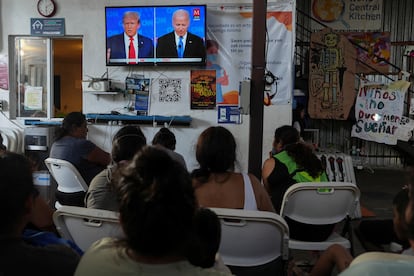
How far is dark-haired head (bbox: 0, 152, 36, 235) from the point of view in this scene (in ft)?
4.12

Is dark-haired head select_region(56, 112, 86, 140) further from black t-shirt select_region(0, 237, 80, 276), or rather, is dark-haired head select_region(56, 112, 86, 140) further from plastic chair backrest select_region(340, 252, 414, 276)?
plastic chair backrest select_region(340, 252, 414, 276)

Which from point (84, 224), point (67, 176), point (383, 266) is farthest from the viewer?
point (67, 176)

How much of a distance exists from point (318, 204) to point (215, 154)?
0.76 meters

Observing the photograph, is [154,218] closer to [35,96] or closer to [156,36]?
[156,36]

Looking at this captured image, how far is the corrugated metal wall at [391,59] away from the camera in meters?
8.29

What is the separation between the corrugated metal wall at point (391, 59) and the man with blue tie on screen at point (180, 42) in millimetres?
3588

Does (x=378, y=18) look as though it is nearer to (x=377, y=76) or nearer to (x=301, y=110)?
(x=377, y=76)

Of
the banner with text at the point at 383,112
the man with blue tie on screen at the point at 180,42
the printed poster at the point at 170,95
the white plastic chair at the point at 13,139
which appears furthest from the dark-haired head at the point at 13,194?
the banner with text at the point at 383,112

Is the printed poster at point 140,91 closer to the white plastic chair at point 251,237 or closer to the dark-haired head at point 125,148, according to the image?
the dark-haired head at point 125,148

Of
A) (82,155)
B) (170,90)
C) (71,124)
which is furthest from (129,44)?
(82,155)

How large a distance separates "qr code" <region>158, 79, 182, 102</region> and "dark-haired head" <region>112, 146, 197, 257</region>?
4293mm

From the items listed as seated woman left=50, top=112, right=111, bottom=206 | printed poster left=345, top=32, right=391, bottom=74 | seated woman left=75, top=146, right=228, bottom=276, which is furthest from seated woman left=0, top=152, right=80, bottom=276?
printed poster left=345, top=32, right=391, bottom=74

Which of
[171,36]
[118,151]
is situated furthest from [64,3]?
[118,151]

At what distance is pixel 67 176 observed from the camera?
128 inches
